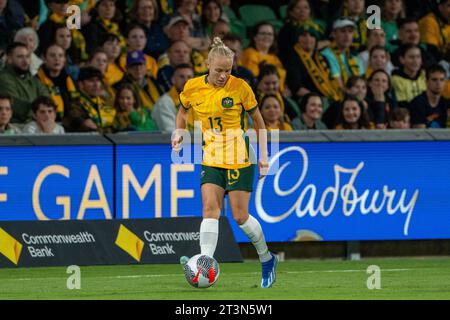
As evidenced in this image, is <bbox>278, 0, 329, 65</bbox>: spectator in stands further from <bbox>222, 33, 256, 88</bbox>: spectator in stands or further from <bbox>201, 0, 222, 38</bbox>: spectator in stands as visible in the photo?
<bbox>222, 33, 256, 88</bbox>: spectator in stands

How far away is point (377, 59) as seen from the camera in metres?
17.6

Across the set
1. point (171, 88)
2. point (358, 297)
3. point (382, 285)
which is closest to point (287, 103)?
point (171, 88)

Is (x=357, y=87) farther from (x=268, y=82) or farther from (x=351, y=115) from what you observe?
(x=268, y=82)

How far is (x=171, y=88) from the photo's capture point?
1616 cm

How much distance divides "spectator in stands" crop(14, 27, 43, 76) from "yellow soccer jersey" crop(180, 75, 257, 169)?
16.4 ft

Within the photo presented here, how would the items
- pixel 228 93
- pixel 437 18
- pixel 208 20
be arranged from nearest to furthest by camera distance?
pixel 228 93
pixel 208 20
pixel 437 18

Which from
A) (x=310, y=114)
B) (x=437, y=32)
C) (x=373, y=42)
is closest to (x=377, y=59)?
(x=373, y=42)

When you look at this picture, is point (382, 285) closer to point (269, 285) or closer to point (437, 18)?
point (269, 285)

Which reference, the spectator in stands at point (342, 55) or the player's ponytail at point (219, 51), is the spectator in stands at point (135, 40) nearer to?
the spectator in stands at point (342, 55)

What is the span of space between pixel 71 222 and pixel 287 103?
12.4 ft

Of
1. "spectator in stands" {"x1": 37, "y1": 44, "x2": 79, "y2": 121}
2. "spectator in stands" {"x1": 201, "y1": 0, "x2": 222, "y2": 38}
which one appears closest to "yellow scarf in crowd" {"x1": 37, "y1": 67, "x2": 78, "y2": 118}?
"spectator in stands" {"x1": 37, "y1": 44, "x2": 79, "y2": 121}

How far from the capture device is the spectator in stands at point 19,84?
49.8 ft

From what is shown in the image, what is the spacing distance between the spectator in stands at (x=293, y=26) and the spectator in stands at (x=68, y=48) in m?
2.85

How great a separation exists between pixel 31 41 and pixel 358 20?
4913mm
